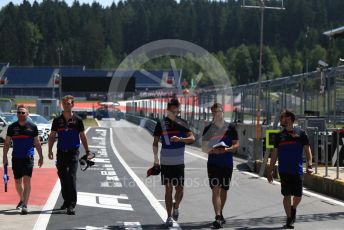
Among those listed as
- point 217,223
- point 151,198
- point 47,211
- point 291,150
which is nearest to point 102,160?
point 151,198

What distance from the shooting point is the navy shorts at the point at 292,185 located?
1050 centimetres

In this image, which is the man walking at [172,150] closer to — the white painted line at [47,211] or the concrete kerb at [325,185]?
the white painted line at [47,211]

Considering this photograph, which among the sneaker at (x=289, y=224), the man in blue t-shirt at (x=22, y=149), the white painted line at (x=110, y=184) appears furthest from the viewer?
the white painted line at (x=110, y=184)

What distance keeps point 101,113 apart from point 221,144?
261 ft

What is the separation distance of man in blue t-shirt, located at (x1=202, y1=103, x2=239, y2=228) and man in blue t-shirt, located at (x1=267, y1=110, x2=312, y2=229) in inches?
29.4

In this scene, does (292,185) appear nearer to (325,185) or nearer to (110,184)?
(325,185)

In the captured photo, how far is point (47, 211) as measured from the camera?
11711 mm

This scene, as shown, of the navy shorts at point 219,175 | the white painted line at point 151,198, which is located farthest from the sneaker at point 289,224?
the white painted line at point 151,198

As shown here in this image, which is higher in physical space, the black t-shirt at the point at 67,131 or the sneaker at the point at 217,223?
the black t-shirt at the point at 67,131

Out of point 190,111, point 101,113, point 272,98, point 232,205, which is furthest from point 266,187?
point 101,113

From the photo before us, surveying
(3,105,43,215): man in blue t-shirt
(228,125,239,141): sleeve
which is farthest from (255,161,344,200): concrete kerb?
(3,105,43,215): man in blue t-shirt

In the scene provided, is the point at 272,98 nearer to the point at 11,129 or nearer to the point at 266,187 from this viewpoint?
the point at 266,187

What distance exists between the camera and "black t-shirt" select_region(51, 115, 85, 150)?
1168 centimetres

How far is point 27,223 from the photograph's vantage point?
34.0ft
